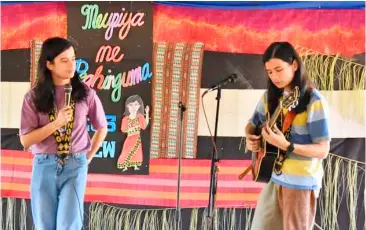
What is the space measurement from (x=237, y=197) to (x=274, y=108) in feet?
3.91

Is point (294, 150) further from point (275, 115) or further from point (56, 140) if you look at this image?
point (56, 140)

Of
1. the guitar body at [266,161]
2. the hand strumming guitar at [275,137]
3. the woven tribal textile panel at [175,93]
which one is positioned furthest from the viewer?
the woven tribal textile panel at [175,93]

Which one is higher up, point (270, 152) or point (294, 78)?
point (294, 78)

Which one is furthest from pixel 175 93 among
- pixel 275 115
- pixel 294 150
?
pixel 294 150

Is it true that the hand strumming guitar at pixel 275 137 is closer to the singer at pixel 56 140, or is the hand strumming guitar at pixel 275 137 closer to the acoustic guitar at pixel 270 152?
the acoustic guitar at pixel 270 152

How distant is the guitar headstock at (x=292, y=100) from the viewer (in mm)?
2270

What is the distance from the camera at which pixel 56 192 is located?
2.51 m

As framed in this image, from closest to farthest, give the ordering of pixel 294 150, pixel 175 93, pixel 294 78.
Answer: pixel 294 150, pixel 294 78, pixel 175 93

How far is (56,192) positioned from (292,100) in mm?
1333

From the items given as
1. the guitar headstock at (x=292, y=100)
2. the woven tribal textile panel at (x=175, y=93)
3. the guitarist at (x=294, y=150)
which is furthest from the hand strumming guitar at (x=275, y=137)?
the woven tribal textile panel at (x=175, y=93)

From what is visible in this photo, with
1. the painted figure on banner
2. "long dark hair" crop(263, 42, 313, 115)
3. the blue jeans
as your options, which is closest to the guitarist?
"long dark hair" crop(263, 42, 313, 115)

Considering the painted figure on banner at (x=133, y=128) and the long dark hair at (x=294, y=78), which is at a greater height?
the long dark hair at (x=294, y=78)

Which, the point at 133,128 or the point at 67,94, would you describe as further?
the point at 133,128

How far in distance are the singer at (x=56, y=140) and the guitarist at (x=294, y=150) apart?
3.24 ft
